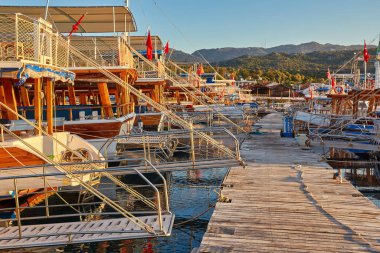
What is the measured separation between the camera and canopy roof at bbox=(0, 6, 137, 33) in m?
20.2

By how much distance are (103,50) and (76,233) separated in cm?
2107

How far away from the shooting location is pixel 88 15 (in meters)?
21.4

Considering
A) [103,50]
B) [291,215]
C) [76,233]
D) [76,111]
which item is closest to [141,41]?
[103,50]

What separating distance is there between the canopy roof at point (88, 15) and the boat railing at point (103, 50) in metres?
0.83

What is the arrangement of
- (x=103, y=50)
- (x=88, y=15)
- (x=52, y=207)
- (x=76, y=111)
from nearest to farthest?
(x=52, y=207) → (x=76, y=111) → (x=88, y=15) → (x=103, y=50)

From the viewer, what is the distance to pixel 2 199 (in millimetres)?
11242

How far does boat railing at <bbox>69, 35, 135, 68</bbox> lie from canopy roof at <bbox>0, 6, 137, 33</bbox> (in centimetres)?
83

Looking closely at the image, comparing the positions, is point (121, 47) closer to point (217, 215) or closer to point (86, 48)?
point (86, 48)

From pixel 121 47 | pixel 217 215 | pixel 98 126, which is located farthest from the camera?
pixel 121 47

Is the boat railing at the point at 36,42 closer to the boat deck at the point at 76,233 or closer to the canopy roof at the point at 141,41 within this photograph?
the boat deck at the point at 76,233

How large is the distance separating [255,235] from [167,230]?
A: 1.74 m

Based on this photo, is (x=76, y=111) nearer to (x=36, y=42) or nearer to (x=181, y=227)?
(x=36, y=42)

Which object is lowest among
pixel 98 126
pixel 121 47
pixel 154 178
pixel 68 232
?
pixel 154 178

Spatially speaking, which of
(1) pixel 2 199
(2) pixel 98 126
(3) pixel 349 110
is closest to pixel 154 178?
(2) pixel 98 126
